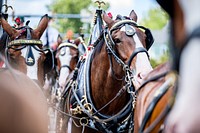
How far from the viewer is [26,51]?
178 inches

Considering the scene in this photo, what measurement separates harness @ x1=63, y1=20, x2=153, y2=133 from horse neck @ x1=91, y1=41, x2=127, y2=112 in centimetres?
5

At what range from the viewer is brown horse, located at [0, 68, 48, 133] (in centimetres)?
232

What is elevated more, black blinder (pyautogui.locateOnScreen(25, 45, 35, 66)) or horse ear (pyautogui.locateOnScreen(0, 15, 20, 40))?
horse ear (pyautogui.locateOnScreen(0, 15, 20, 40))

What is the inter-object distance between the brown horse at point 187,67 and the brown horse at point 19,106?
54.4 inches

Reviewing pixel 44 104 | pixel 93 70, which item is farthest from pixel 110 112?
pixel 44 104

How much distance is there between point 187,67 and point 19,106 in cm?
152

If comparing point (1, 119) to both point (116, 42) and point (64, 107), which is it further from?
point (64, 107)

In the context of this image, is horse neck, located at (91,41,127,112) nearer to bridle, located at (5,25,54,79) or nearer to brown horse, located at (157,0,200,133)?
bridle, located at (5,25,54,79)

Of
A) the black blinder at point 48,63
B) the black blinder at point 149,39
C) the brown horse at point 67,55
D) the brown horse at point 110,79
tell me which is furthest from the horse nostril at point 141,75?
the brown horse at point 67,55

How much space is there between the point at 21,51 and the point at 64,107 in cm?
109

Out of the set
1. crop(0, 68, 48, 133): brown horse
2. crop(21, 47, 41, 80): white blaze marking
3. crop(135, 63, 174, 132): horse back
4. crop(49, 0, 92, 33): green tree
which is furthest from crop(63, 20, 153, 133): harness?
crop(49, 0, 92, 33): green tree

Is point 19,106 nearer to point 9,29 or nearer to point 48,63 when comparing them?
point 9,29

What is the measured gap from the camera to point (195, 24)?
969 millimetres

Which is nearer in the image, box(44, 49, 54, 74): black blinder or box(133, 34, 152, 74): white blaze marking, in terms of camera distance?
box(133, 34, 152, 74): white blaze marking
